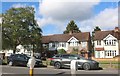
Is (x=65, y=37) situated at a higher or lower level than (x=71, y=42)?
higher

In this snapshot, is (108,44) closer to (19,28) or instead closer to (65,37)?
(65,37)

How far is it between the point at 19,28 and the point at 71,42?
19.0 meters

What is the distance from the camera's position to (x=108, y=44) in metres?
68.9

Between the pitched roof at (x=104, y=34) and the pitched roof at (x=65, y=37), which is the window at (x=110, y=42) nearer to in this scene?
the pitched roof at (x=104, y=34)

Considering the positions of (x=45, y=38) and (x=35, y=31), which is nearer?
(x=35, y=31)

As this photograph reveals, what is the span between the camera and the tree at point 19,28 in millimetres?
61094

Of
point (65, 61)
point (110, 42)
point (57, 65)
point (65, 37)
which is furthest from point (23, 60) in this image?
point (65, 37)

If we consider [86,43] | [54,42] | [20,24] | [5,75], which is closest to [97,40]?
[86,43]

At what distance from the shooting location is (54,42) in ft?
265

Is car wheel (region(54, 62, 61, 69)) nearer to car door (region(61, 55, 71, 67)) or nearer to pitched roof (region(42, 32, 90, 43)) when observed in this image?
car door (region(61, 55, 71, 67))

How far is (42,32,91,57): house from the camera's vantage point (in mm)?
74250

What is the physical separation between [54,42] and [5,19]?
2206 cm

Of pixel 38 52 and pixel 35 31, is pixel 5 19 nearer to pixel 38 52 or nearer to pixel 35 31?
pixel 35 31

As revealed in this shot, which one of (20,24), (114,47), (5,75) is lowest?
(5,75)
